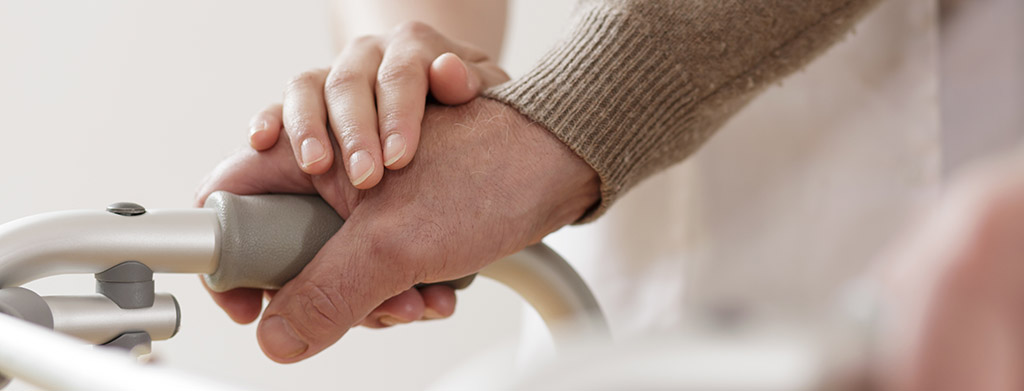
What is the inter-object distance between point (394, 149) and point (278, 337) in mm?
108

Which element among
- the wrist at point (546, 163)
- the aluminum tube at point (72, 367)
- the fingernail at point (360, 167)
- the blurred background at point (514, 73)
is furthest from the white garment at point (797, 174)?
the aluminum tube at point (72, 367)

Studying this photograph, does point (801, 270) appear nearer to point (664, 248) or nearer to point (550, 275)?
point (550, 275)

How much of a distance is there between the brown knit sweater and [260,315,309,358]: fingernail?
0.56 ft

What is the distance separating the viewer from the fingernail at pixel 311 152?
0.47 m

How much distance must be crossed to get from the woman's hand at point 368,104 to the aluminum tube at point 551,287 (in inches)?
4.1

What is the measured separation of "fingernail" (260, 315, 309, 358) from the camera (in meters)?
0.46

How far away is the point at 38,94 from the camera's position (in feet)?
3.93

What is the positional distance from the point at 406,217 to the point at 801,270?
21 cm

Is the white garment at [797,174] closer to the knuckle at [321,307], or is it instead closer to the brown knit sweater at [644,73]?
the brown knit sweater at [644,73]

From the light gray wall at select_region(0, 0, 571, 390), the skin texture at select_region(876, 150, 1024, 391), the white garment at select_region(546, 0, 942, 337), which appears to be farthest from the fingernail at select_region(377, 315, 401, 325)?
the light gray wall at select_region(0, 0, 571, 390)

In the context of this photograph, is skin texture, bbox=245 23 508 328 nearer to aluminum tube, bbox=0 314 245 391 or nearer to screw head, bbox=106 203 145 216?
screw head, bbox=106 203 145 216

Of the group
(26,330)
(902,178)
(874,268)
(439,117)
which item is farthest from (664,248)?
(874,268)

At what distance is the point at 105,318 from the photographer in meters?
0.39

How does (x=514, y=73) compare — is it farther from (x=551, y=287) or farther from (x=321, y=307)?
(x=321, y=307)
